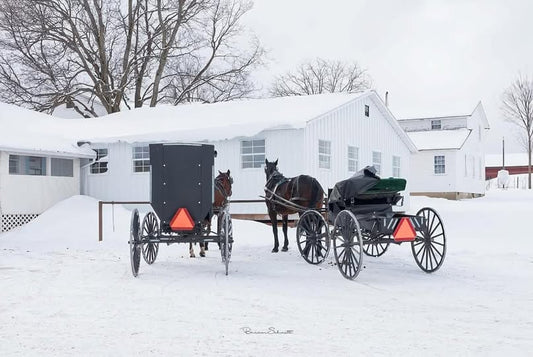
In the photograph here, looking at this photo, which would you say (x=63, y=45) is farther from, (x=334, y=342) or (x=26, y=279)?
(x=334, y=342)

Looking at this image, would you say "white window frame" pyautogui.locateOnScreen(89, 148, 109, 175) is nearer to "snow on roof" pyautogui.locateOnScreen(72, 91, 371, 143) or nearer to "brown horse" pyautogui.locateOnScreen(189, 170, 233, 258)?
"snow on roof" pyautogui.locateOnScreen(72, 91, 371, 143)

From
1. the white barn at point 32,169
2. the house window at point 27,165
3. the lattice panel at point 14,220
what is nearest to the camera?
the lattice panel at point 14,220

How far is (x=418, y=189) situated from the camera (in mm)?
41312

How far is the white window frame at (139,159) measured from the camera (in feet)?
73.6

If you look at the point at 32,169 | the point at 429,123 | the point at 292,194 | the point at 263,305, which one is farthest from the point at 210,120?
the point at 429,123

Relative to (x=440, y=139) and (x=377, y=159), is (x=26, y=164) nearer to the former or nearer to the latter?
(x=377, y=159)

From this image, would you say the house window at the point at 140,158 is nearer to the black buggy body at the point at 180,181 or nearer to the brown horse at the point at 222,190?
the brown horse at the point at 222,190

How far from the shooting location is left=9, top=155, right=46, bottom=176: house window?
67.3 ft

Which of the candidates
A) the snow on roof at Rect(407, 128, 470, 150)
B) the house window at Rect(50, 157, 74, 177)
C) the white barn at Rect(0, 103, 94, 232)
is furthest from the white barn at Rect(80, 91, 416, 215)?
the snow on roof at Rect(407, 128, 470, 150)

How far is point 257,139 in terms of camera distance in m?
20.4

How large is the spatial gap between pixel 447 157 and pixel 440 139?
2321mm

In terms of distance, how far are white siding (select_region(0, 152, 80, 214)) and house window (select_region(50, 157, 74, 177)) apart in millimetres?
136

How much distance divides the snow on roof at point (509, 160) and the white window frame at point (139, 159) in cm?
6501

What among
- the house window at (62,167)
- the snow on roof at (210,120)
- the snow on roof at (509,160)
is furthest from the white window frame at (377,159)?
the snow on roof at (509,160)
